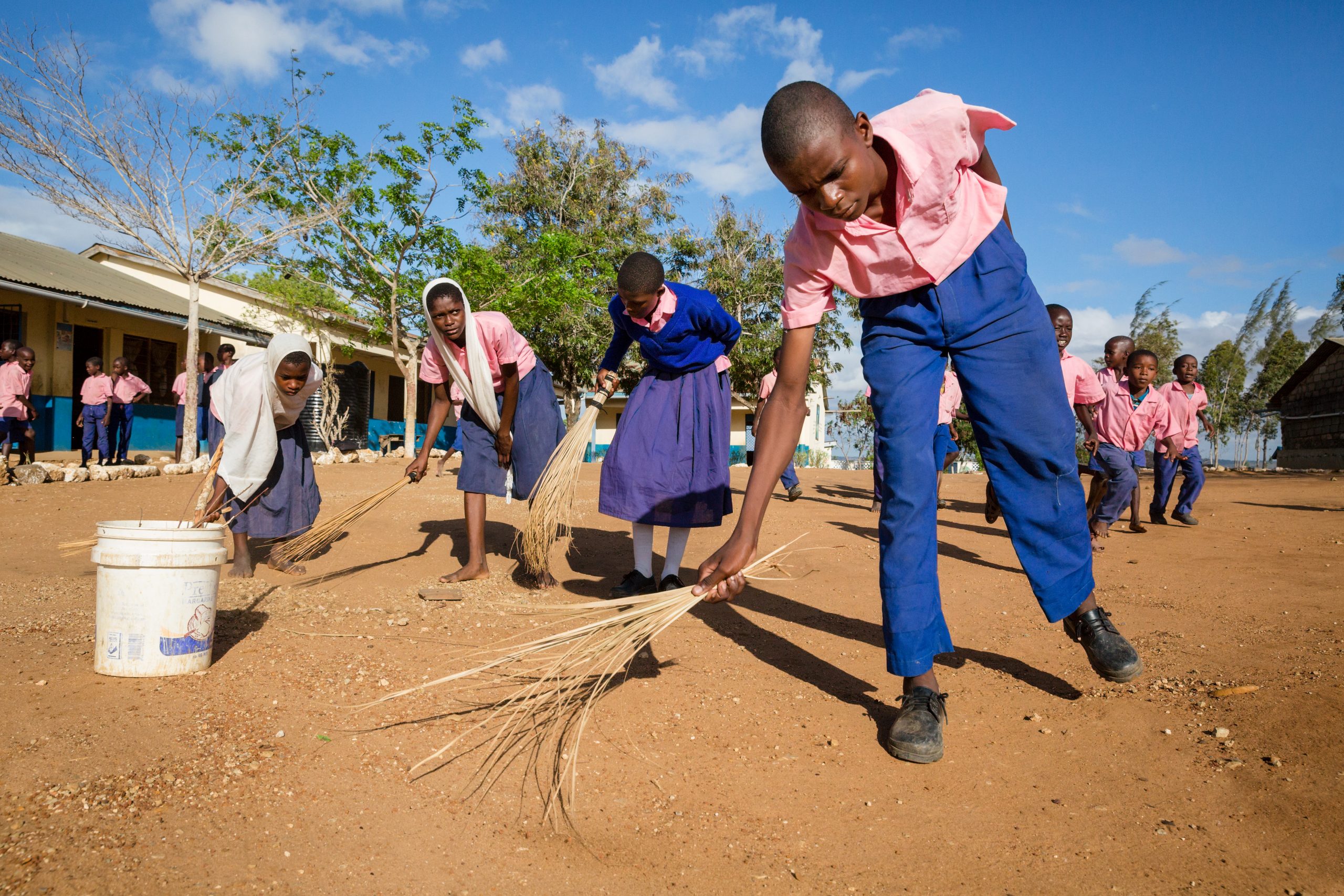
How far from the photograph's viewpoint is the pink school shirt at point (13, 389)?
30.5ft

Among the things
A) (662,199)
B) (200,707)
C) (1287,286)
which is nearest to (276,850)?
(200,707)

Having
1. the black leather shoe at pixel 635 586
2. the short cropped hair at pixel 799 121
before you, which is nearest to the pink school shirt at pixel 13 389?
the black leather shoe at pixel 635 586

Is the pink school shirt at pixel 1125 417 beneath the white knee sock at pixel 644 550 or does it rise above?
above


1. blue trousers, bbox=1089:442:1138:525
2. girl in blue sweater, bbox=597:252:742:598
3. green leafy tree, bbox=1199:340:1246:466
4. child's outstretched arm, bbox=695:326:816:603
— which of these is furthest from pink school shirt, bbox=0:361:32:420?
green leafy tree, bbox=1199:340:1246:466

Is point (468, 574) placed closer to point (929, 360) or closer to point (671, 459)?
point (671, 459)

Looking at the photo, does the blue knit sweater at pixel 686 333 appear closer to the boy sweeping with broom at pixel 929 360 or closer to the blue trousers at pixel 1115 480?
the boy sweeping with broom at pixel 929 360

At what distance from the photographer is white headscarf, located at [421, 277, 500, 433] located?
165 inches

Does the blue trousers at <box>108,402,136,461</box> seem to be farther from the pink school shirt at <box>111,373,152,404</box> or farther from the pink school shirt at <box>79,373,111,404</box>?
the pink school shirt at <box>79,373,111,404</box>

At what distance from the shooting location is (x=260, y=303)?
682 inches

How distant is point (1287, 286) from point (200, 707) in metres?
39.9

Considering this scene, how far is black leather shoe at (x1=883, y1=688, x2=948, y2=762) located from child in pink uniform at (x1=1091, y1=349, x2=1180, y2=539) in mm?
4367

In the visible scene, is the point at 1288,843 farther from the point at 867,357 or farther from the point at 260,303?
the point at 260,303

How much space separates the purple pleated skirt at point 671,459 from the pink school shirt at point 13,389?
29.4 ft

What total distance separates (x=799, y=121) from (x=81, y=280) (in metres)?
15.6
